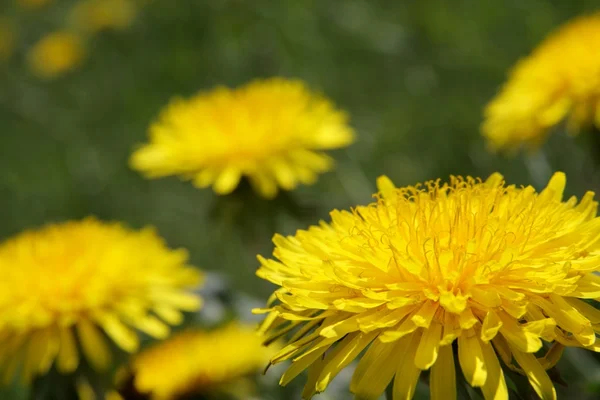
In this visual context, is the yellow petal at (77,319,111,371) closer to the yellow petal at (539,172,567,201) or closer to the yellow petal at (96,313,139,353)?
the yellow petal at (96,313,139,353)

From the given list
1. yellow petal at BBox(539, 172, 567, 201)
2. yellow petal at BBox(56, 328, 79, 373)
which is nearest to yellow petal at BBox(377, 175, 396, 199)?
yellow petal at BBox(539, 172, 567, 201)

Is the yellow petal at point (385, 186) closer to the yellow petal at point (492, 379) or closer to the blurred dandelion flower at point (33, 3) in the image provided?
the yellow petal at point (492, 379)

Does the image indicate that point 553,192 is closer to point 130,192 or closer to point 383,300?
point 383,300

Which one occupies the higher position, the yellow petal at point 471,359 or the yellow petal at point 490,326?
the yellow petal at point 490,326

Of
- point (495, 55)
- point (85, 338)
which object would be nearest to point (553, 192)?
point (85, 338)

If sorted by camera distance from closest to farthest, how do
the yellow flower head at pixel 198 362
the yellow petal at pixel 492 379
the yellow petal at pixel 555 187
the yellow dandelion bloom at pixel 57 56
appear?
1. the yellow petal at pixel 492 379
2. the yellow petal at pixel 555 187
3. the yellow flower head at pixel 198 362
4. the yellow dandelion bloom at pixel 57 56

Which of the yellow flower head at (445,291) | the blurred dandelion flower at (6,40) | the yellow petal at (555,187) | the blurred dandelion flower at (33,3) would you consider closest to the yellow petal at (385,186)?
the yellow flower head at (445,291)
